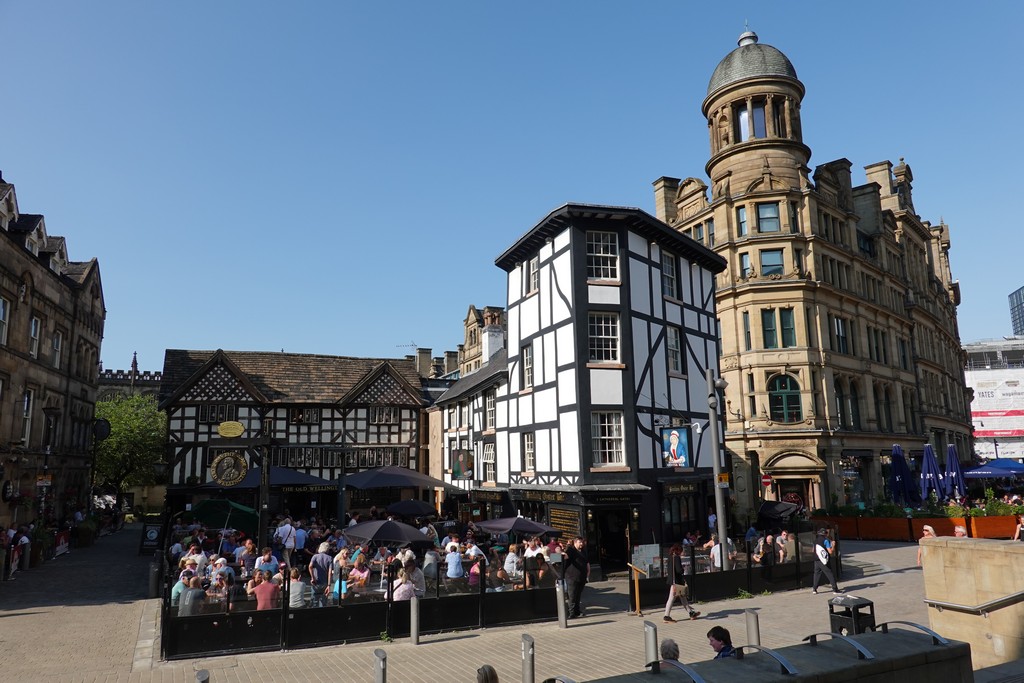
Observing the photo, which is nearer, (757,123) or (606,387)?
(606,387)

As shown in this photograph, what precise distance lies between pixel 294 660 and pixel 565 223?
52.3 feet

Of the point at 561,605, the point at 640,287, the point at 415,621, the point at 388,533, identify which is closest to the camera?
the point at 415,621

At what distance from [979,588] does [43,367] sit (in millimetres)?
32488

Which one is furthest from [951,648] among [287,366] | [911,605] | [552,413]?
[287,366]

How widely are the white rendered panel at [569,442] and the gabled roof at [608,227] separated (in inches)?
260

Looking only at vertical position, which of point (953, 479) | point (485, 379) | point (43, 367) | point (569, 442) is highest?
point (43, 367)

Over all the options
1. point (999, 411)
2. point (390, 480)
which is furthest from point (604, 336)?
point (999, 411)

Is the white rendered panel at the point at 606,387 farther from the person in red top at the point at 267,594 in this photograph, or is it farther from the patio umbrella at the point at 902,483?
the patio umbrella at the point at 902,483

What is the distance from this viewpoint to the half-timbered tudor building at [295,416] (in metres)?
36.2

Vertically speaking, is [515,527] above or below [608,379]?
below

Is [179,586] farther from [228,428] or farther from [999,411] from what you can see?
[999,411]

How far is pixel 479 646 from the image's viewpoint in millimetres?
12875

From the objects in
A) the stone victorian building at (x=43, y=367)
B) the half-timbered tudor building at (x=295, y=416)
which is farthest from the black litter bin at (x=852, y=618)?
the half-timbered tudor building at (x=295, y=416)

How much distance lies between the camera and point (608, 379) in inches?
885
